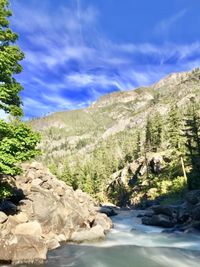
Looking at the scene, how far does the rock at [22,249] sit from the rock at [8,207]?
4843 mm

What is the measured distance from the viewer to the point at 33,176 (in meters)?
33.8

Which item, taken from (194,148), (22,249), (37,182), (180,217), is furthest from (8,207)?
(194,148)

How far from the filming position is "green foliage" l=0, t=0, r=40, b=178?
1938cm

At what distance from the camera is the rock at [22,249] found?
18.8 meters

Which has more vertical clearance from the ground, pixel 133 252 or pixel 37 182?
pixel 37 182

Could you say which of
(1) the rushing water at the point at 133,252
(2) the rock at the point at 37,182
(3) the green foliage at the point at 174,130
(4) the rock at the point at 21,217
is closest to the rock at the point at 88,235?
(1) the rushing water at the point at 133,252

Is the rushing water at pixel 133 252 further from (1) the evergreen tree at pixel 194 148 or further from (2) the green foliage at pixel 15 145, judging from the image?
(1) the evergreen tree at pixel 194 148

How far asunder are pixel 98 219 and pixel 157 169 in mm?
54480

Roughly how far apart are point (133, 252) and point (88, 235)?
5.52m

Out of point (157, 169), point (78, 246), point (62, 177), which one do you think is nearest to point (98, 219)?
point (78, 246)

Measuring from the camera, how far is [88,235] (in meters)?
27.9

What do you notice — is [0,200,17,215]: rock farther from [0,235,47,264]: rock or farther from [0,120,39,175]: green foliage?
[0,120,39,175]: green foliage

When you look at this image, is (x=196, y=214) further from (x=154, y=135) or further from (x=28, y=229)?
(x=154, y=135)

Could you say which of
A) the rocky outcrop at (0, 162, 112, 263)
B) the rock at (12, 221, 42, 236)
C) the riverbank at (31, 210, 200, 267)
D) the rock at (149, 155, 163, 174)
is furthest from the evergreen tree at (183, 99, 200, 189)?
the rock at (12, 221, 42, 236)
